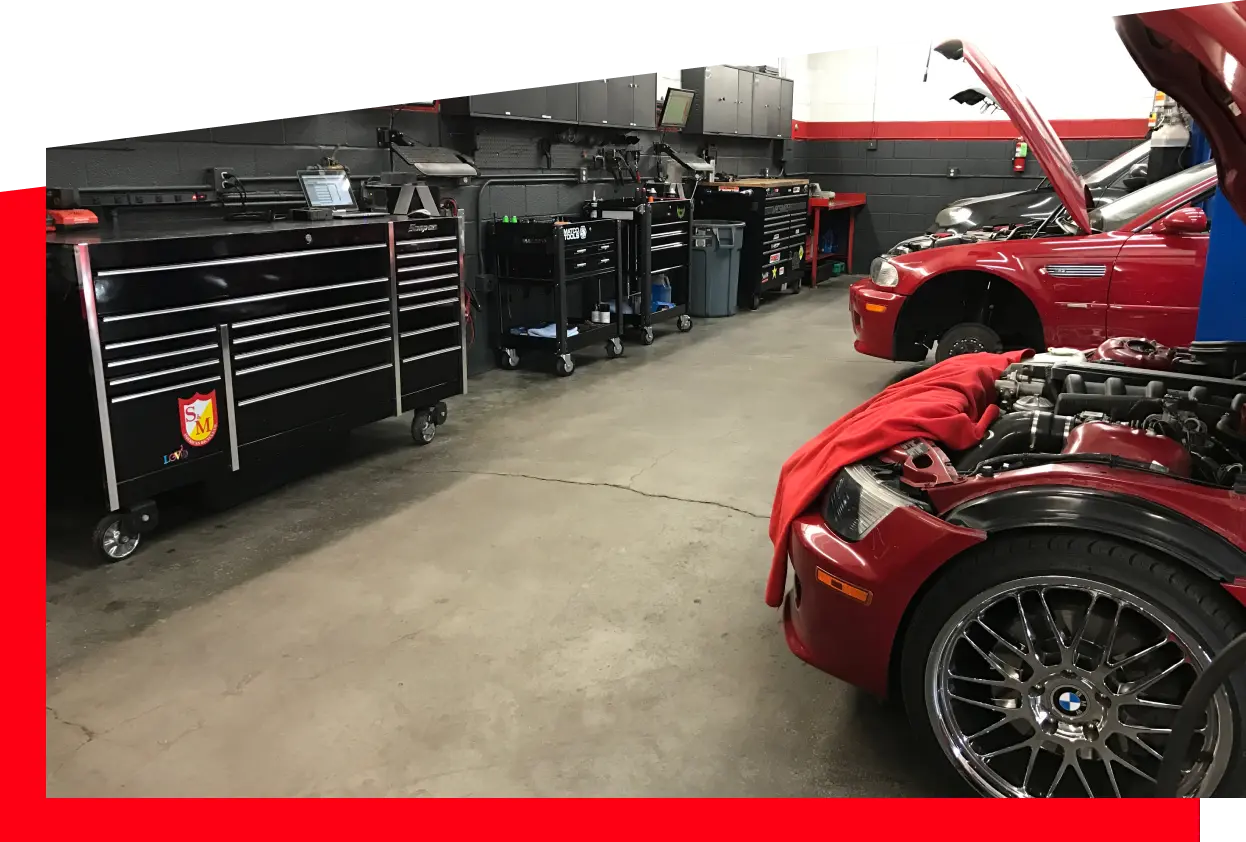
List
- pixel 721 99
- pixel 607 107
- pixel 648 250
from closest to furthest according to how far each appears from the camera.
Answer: pixel 607 107 → pixel 648 250 → pixel 721 99

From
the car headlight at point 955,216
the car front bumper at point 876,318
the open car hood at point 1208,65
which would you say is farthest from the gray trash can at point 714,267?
the open car hood at point 1208,65

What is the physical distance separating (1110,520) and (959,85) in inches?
405

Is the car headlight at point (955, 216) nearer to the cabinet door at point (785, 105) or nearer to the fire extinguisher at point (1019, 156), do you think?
the fire extinguisher at point (1019, 156)

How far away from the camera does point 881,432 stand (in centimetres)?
224

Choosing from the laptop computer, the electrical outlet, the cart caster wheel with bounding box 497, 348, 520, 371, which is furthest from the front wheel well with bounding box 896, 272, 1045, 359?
the electrical outlet

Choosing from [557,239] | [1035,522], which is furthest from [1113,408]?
[557,239]

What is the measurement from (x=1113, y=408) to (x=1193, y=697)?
121 cm

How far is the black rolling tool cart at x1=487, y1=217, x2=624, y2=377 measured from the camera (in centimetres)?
614

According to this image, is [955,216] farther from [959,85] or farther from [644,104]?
[644,104]

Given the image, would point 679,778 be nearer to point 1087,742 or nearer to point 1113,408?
point 1087,742

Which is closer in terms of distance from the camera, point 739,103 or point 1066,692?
point 1066,692

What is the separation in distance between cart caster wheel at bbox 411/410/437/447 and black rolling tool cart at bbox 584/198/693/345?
290 centimetres

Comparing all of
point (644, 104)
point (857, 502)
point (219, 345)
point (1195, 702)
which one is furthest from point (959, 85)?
point (1195, 702)

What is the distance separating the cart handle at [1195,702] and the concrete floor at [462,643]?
80 centimetres
